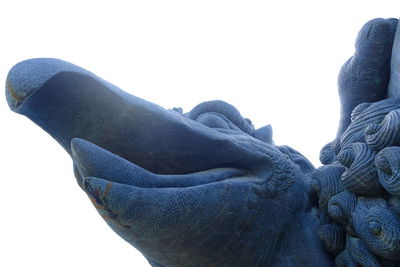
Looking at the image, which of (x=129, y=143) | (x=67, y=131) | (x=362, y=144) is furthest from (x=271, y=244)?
(x=67, y=131)

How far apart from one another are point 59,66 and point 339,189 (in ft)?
3.91

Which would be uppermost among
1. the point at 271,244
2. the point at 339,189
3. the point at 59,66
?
the point at 59,66

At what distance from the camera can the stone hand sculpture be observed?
6.38 ft

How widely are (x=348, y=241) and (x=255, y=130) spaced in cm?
79

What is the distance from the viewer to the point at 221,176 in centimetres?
227

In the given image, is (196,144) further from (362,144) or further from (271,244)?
(362,144)

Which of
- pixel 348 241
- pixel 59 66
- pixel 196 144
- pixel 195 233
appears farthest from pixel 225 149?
pixel 59 66

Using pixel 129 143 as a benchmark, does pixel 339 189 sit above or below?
below

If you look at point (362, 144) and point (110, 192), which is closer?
point (110, 192)

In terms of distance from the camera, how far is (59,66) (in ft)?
6.24

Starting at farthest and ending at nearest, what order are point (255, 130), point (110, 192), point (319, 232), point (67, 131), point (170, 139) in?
point (255, 130), point (319, 232), point (170, 139), point (67, 131), point (110, 192)

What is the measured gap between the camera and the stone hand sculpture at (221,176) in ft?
6.38

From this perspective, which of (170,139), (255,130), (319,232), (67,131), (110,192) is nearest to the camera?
(110,192)

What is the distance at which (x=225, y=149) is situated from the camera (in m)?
2.35
